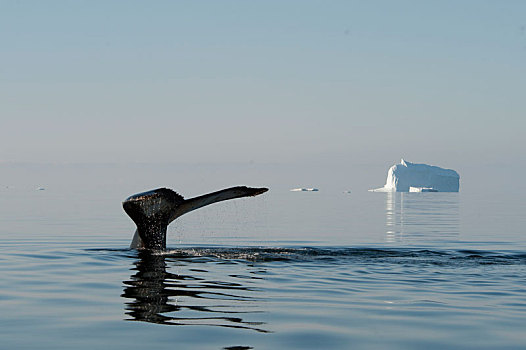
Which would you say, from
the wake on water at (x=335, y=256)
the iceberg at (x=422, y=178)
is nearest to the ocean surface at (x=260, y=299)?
the wake on water at (x=335, y=256)

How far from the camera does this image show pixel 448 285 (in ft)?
41.4

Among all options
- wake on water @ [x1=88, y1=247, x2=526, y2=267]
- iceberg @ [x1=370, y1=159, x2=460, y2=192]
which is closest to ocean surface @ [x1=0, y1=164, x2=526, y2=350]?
wake on water @ [x1=88, y1=247, x2=526, y2=267]

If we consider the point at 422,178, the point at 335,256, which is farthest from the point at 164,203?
the point at 422,178

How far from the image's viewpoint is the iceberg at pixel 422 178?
130250mm

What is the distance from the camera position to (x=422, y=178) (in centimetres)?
13225

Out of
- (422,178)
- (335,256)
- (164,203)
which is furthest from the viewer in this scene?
(422,178)

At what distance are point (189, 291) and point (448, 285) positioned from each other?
13.8 ft

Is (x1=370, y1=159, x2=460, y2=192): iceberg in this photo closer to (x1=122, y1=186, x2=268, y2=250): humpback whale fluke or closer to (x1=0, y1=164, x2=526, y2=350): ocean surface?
(x1=0, y1=164, x2=526, y2=350): ocean surface

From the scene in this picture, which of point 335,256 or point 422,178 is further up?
point 422,178

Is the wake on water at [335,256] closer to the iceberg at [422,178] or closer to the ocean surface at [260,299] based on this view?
the ocean surface at [260,299]

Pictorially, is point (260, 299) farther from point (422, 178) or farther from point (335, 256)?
point (422, 178)

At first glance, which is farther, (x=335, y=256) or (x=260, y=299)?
(x=335, y=256)

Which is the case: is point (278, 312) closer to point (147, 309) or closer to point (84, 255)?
point (147, 309)

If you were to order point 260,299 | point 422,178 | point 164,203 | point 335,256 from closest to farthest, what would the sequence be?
point 260,299 → point 164,203 → point 335,256 → point 422,178
